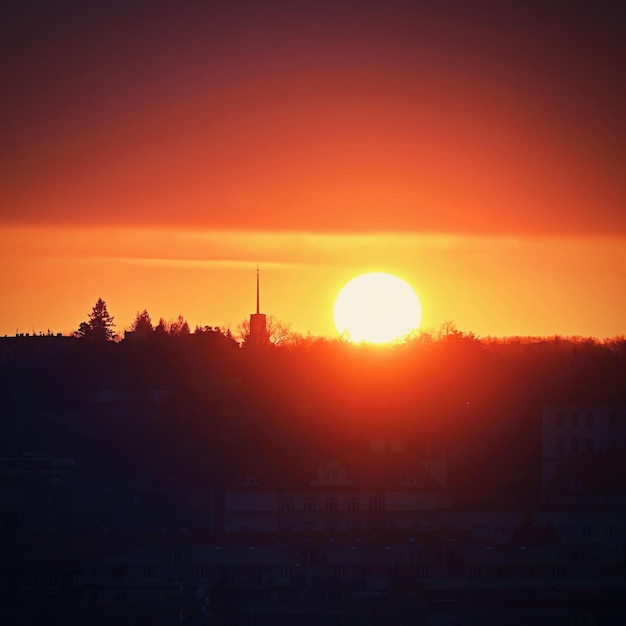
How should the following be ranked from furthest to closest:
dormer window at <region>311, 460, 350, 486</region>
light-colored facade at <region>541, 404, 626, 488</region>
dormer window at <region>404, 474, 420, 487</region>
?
light-colored facade at <region>541, 404, 626, 488</region> → dormer window at <region>404, 474, 420, 487</region> → dormer window at <region>311, 460, 350, 486</region>

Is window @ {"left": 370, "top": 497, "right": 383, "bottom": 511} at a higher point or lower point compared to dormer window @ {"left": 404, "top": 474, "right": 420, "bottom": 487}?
lower

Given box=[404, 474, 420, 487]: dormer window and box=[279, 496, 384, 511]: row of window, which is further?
box=[404, 474, 420, 487]: dormer window

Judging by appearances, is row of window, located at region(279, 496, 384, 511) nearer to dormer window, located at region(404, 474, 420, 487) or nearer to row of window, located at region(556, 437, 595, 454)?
dormer window, located at region(404, 474, 420, 487)

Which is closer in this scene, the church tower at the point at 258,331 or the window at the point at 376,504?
the window at the point at 376,504

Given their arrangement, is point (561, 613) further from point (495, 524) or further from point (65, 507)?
point (65, 507)

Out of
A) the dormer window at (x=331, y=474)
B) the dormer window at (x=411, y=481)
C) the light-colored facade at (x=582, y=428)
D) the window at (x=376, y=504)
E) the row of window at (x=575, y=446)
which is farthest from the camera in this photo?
the light-colored facade at (x=582, y=428)

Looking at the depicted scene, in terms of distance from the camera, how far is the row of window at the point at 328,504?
156ft

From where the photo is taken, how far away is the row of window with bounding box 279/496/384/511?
156ft

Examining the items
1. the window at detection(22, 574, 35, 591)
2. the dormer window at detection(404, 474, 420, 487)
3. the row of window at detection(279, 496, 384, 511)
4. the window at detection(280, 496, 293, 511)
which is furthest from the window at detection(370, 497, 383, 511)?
the window at detection(22, 574, 35, 591)

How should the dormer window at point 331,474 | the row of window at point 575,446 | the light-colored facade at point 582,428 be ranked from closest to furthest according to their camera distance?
1. the dormer window at point 331,474
2. the row of window at point 575,446
3. the light-colored facade at point 582,428

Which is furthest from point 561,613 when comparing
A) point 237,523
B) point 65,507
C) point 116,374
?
point 116,374

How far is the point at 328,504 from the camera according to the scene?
Result: 157 ft

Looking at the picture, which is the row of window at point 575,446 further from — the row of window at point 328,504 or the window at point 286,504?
the window at point 286,504

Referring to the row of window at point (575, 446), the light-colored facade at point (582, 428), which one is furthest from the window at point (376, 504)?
the row of window at point (575, 446)
